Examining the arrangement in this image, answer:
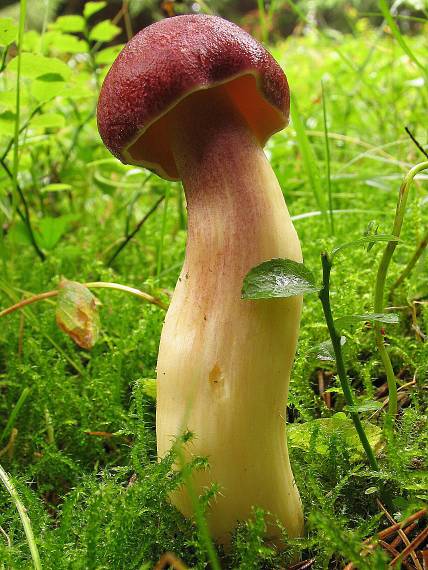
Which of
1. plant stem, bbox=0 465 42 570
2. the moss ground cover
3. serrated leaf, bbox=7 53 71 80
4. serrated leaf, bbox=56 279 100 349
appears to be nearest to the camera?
plant stem, bbox=0 465 42 570

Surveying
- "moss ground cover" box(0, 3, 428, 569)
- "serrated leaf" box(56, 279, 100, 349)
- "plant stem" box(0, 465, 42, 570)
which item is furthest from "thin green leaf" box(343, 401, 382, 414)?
"serrated leaf" box(56, 279, 100, 349)

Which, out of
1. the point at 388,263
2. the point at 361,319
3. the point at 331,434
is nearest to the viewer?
the point at 361,319

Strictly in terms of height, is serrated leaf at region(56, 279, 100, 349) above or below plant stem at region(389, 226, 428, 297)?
below

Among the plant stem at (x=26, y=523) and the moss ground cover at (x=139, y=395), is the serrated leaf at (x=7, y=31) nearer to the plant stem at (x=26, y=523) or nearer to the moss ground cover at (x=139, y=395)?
the moss ground cover at (x=139, y=395)

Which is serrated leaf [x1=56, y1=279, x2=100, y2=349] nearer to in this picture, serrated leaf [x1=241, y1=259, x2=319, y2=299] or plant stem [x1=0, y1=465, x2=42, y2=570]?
plant stem [x1=0, y1=465, x2=42, y2=570]

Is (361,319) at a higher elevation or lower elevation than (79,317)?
higher

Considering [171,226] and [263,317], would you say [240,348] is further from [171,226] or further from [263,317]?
[171,226]

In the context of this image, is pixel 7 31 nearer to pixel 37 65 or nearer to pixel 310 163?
pixel 37 65

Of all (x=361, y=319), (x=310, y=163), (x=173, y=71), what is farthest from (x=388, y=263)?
(x=310, y=163)
